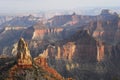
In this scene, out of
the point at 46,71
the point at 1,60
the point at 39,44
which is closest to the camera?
the point at 46,71

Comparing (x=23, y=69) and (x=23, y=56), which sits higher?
(x=23, y=56)

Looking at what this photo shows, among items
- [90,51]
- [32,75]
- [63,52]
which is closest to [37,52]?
[63,52]

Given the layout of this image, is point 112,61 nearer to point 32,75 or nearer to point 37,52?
point 37,52

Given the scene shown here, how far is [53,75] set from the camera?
6247 cm

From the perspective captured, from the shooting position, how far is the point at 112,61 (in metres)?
147

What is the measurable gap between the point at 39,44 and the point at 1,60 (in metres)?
104

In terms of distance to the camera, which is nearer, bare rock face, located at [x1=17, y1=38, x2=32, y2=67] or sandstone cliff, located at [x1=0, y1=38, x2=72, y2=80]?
sandstone cliff, located at [x1=0, y1=38, x2=72, y2=80]

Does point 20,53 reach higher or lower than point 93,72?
higher

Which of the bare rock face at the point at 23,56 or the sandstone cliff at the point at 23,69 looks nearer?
the sandstone cliff at the point at 23,69

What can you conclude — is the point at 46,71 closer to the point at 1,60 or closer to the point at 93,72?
the point at 1,60

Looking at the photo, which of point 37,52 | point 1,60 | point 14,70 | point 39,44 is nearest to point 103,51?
point 37,52

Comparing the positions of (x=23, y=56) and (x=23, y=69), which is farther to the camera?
(x=23, y=56)

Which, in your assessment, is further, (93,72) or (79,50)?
(79,50)

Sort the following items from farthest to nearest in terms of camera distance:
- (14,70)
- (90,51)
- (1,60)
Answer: (90,51) → (1,60) → (14,70)
